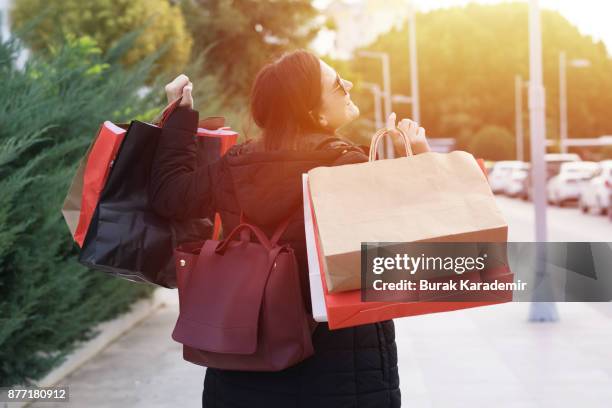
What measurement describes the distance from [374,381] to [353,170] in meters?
0.60

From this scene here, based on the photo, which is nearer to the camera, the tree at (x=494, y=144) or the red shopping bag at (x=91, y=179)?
the red shopping bag at (x=91, y=179)

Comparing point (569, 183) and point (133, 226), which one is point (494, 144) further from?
point (133, 226)

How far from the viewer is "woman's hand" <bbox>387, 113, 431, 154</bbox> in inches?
106

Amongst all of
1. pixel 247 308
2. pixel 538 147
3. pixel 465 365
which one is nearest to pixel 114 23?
pixel 538 147

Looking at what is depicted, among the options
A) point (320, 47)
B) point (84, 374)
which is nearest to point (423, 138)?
point (84, 374)

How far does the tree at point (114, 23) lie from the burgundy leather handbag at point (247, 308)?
844 cm

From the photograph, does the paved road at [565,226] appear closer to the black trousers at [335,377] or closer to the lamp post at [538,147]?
the lamp post at [538,147]

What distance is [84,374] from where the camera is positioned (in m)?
7.44

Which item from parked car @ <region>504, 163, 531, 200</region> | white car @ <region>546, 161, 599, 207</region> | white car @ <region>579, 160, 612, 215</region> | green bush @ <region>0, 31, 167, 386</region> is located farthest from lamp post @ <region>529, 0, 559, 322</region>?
parked car @ <region>504, 163, 531, 200</region>

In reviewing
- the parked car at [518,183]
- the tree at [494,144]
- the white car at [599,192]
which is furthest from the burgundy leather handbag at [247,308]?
the tree at [494,144]

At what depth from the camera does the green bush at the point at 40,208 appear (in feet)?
18.0

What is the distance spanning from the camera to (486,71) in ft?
296

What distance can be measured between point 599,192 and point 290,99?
23563 millimetres

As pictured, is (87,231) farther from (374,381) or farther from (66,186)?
(66,186)
